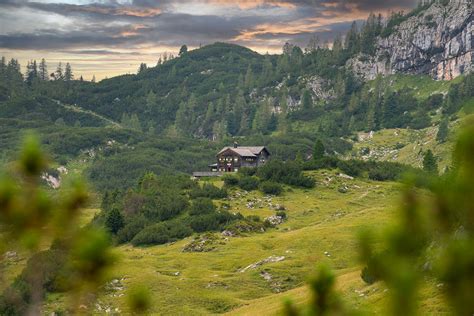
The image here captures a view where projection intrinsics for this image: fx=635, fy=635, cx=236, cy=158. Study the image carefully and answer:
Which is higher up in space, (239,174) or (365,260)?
(365,260)

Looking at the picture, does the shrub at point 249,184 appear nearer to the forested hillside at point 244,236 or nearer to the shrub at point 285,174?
the forested hillside at point 244,236

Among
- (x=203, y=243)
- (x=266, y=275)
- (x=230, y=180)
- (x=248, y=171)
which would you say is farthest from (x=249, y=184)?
(x=266, y=275)

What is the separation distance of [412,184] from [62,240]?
568cm

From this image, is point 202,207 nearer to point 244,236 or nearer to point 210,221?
point 210,221

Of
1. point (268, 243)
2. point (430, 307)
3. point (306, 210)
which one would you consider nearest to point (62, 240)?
point (430, 307)

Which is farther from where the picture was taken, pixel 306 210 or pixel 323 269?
pixel 306 210

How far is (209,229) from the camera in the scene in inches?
3406

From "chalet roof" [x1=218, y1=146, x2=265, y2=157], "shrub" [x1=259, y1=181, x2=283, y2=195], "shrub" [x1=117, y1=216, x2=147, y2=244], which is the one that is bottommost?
"shrub" [x1=117, y1=216, x2=147, y2=244]

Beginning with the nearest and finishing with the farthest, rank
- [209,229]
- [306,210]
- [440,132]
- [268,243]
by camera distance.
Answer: [268,243] → [209,229] → [306,210] → [440,132]

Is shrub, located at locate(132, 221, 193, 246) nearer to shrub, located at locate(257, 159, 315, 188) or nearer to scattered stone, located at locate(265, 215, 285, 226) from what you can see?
scattered stone, located at locate(265, 215, 285, 226)

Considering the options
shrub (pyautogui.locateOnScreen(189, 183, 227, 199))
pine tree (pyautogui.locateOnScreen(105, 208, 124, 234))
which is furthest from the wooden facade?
pine tree (pyautogui.locateOnScreen(105, 208, 124, 234))

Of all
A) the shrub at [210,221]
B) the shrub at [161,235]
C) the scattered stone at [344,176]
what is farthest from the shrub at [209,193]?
the scattered stone at [344,176]

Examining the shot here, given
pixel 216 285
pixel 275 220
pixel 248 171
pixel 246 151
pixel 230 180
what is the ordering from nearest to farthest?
1. pixel 216 285
2. pixel 275 220
3. pixel 230 180
4. pixel 248 171
5. pixel 246 151

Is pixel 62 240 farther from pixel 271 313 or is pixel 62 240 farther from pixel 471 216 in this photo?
pixel 271 313
